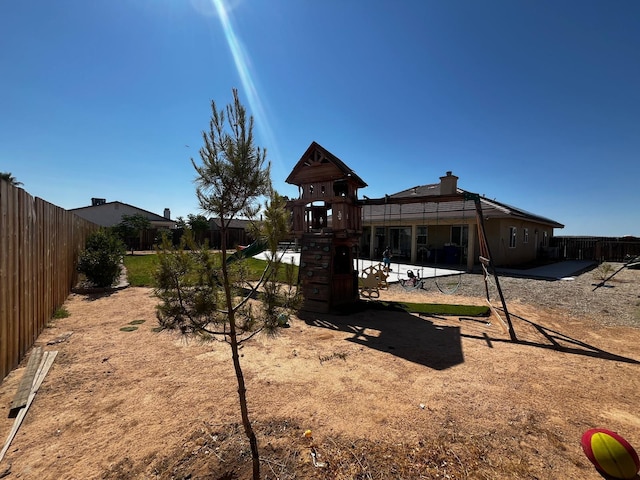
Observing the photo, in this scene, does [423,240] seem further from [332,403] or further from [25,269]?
[25,269]

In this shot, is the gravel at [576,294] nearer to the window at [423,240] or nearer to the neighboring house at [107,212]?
the window at [423,240]

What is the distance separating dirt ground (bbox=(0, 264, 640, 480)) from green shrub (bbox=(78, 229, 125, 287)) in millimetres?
3625

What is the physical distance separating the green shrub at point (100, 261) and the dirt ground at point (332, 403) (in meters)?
3.62

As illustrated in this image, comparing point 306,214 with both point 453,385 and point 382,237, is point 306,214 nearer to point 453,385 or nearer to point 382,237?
point 453,385

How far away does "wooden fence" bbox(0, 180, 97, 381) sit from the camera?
12.0 feet

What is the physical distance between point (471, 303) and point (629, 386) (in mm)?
5066

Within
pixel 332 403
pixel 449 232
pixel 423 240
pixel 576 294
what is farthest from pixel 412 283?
pixel 332 403

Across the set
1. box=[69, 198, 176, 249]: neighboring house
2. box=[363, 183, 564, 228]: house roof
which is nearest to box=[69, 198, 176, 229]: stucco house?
box=[69, 198, 176, 249]: neighboring house

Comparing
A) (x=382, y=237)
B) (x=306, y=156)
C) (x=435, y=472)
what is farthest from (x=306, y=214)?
(x=382, y=237)

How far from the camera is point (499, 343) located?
5.57 meters

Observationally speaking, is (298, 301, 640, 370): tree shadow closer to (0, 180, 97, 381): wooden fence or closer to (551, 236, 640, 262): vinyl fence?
(0, 180, 97, 381): wooden fence

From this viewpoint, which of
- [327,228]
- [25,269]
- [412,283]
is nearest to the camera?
[25,269]

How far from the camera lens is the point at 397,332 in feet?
20.3

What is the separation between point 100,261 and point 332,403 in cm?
937
